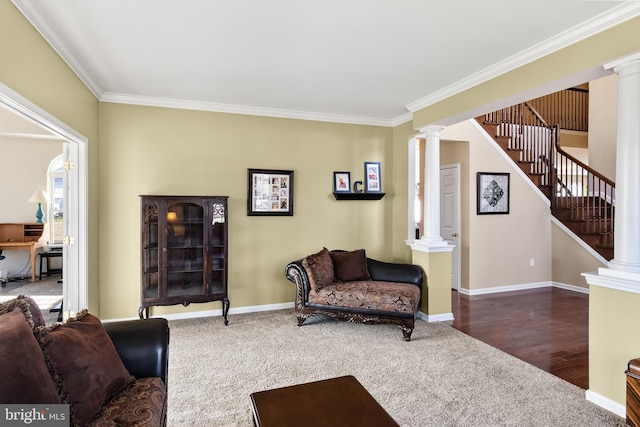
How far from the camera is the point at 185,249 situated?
4.00 metres

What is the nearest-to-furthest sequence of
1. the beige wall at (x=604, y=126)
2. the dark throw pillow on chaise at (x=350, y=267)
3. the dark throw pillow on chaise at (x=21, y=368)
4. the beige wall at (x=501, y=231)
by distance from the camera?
the dark throw pillow on chaise at (x=21, y=368), the dark throw pillow on chaise at (x=350, y=267), the beige wall at (x=501, y=231), the beige wall at (x=604, y=126)

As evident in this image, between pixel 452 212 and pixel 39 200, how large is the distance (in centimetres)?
687

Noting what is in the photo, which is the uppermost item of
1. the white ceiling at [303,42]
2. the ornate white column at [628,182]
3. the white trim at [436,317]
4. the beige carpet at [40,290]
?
the white ceiling at [303,42]

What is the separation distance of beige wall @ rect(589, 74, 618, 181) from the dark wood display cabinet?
6.40m

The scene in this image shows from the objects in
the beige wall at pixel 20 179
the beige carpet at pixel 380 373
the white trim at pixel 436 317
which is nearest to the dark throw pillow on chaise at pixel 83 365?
the beige carpet at pixel 380 373

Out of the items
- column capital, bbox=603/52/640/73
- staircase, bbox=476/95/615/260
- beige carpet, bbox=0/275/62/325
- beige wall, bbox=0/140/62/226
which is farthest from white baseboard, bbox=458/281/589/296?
beige wall, bbox=0/140/62/226

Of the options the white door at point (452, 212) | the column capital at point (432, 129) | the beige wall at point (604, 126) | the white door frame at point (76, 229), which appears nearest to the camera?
the white door frame at point (76, 229)

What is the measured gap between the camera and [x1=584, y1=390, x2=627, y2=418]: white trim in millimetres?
2307

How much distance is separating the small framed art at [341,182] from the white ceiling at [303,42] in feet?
3.94

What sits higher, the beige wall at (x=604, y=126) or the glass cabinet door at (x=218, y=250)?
the beige wall at (x=604, y=126)

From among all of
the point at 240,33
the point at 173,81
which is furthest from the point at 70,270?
the point at 240,33

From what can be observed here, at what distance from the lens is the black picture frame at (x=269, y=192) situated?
4.55 meters

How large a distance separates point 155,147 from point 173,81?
935 mm

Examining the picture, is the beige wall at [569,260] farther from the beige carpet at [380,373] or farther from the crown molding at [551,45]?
the crown molding at [551,45]
